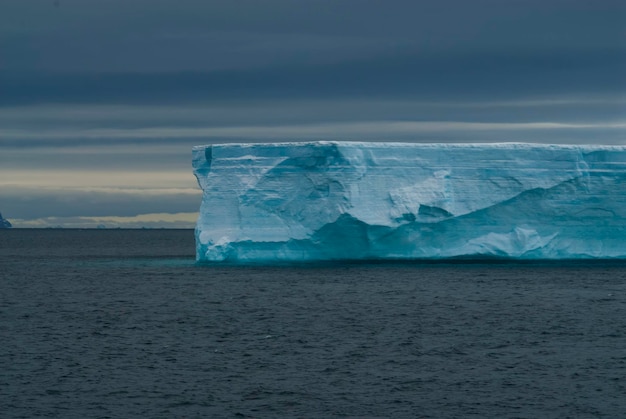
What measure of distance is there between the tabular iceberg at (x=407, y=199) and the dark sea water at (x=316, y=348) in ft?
4.64

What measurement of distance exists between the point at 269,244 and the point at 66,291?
6952 millimetres

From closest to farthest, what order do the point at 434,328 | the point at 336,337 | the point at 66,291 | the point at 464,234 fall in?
the point at 336,337 → the point at 434,328 → the point at 66,291 → the point at 464,234

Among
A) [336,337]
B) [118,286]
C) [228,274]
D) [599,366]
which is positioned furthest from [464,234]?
[599,366]

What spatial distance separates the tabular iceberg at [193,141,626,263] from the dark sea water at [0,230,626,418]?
141cm

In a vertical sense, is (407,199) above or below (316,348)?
above

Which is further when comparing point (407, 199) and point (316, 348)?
point (407, 199)

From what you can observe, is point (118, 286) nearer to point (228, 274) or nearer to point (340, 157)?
point (228, 274)

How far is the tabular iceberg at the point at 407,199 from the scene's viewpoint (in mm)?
33469

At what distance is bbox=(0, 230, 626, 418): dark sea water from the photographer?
14891 millimetres

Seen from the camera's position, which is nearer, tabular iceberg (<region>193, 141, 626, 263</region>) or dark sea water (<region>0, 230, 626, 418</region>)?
dark sea water (<region>0, 230, 626, 418</region>)

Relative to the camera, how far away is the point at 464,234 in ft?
114

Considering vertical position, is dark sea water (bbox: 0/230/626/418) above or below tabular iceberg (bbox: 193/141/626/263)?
below

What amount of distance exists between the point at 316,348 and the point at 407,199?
14.6 metres

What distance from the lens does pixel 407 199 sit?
33.5 metres
